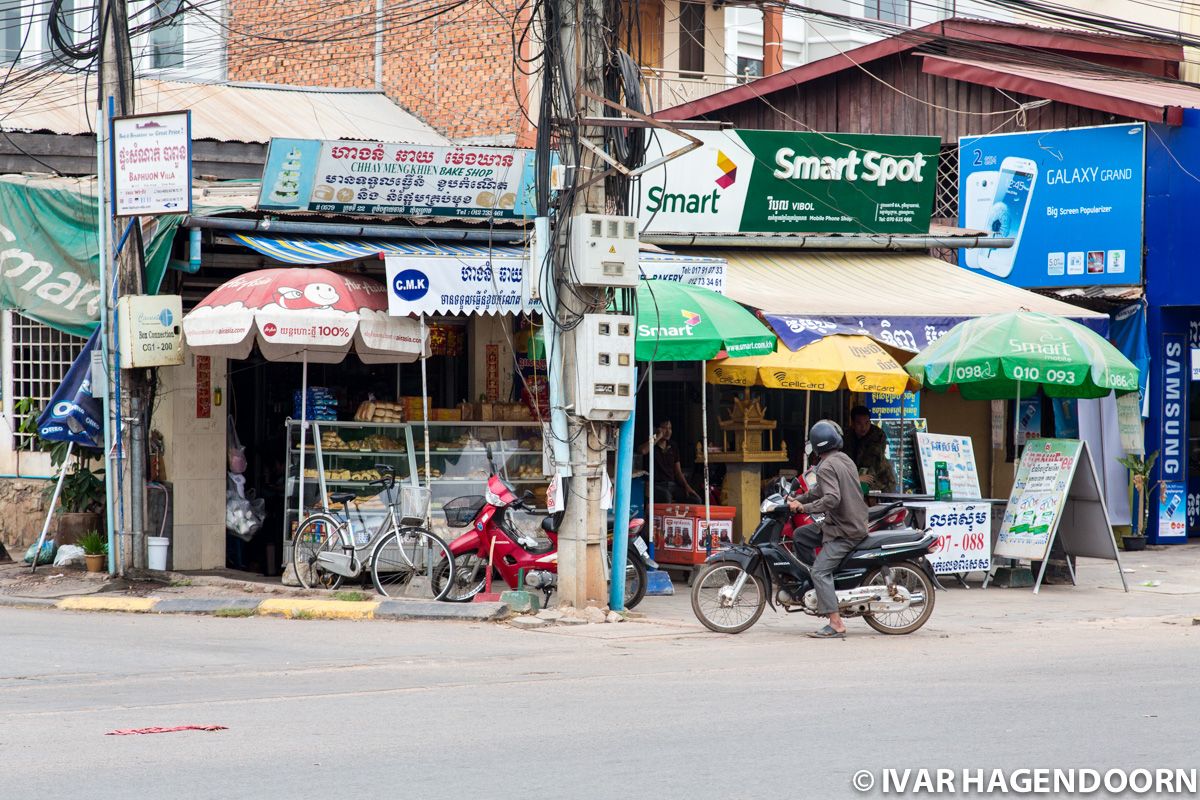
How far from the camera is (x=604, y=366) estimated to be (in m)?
12.5

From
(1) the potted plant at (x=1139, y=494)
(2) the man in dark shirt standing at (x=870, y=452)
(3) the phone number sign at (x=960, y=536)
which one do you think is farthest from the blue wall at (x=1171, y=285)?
(3) the phone number sign at (x=960, y=536)

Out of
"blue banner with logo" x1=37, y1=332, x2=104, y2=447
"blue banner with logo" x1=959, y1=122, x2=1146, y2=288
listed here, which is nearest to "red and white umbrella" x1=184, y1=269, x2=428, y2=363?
"blue banner with logo" x1=37, y1=332, x2=104, y2=447

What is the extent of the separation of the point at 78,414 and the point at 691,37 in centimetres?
1637

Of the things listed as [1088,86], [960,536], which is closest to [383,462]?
[960,536]

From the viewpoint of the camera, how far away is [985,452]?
21266 mm

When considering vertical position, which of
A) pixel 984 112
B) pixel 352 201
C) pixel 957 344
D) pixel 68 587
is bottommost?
pixel 68 587

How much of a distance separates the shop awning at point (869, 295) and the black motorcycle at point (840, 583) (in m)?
3.65

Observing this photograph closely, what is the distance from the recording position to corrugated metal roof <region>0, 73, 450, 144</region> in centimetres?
2033

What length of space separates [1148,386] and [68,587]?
1385cm

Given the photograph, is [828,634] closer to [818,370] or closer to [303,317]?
[818,370]

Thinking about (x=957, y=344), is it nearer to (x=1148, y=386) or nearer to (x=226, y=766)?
(x=1148, y=386)

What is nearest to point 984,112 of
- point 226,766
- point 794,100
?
point 794,100

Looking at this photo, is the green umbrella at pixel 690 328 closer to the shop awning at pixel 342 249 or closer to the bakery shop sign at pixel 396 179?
the shop awning at pixel 342 249

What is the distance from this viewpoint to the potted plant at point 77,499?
15.2m
